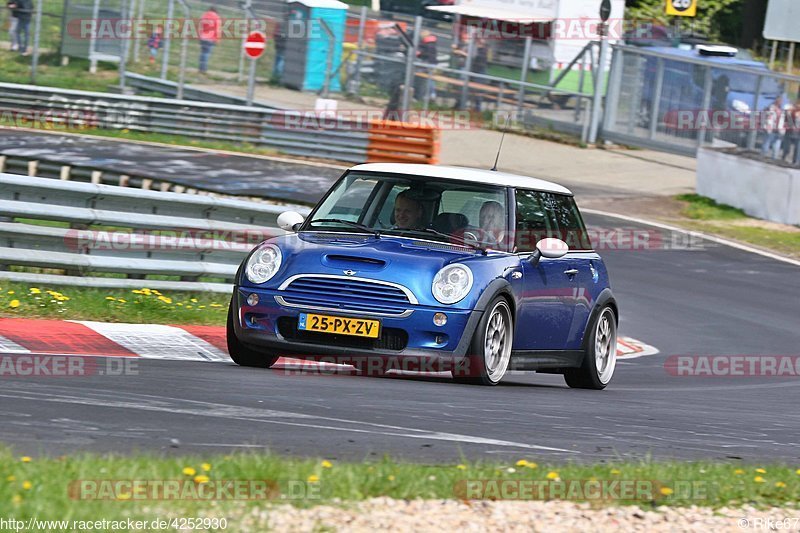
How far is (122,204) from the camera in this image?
11.3 meters

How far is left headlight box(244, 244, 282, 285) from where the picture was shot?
8750 mm

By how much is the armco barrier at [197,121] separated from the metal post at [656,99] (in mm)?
7314

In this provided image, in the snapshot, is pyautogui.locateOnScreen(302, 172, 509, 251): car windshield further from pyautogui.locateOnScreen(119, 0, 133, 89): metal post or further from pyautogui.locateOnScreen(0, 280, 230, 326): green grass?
pyautogui.locateOnScreen(119, 0, 133, 89): metal post

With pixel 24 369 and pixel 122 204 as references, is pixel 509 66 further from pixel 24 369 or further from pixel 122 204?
pixel 24 369

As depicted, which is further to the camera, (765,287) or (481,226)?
(765,287)

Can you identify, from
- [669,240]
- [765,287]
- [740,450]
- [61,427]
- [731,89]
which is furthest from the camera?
[731,89]

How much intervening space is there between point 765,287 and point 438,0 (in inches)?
1296

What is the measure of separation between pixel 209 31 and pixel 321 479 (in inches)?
1032

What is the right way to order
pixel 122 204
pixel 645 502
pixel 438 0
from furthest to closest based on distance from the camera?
pixel 438 0
pixel 122 204
pixel 645 502

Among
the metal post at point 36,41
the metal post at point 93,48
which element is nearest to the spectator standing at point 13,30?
the metal post at point 36,41

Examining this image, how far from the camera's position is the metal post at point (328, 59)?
1226 inches

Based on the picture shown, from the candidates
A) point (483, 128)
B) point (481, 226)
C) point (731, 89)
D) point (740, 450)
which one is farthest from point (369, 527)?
point (483, 128)

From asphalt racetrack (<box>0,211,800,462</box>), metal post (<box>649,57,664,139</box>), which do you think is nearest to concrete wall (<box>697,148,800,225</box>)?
metal post (<box>649,57,664,139</box>)

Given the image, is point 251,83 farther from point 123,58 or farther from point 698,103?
A: point 698,103
